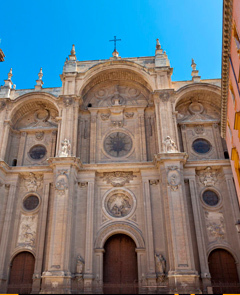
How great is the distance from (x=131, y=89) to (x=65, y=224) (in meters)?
13.1

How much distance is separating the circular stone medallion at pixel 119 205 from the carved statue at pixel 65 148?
4.46 m

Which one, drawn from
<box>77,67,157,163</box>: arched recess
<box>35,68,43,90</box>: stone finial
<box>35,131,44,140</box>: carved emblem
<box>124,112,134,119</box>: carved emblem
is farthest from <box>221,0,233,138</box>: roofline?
<box>35,68,43,90</box>: stone finial

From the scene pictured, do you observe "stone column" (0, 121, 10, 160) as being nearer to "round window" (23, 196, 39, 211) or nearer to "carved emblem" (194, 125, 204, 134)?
"round window" (23, 196, 39, 211)

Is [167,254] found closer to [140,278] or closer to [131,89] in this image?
[140,278]

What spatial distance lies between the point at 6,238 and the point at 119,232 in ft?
25.3

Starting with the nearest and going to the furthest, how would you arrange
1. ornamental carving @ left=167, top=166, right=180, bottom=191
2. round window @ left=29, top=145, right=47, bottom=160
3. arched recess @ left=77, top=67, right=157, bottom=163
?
ornamental carving @ left=167, top=166, right=180, bottom=191, arched recess @ left=77, top=67, right=157, bottom=163, round window @ left=29, top=145, right=47, bottom=160

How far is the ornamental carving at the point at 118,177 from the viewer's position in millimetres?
21823

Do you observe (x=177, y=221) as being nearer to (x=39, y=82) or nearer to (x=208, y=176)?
(x=208, y=176)

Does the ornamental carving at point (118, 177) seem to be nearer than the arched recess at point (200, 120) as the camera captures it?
Yes

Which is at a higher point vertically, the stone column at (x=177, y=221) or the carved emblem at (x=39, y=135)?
the carved emblem at (x=39, y=135)

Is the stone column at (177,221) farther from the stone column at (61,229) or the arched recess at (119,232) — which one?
the stone column at (61,229)

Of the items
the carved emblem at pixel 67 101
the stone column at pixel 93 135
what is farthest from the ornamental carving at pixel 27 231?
the carved emblem at pixel 67 101

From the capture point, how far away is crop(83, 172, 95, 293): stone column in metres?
18.4

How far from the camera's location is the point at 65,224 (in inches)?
744
